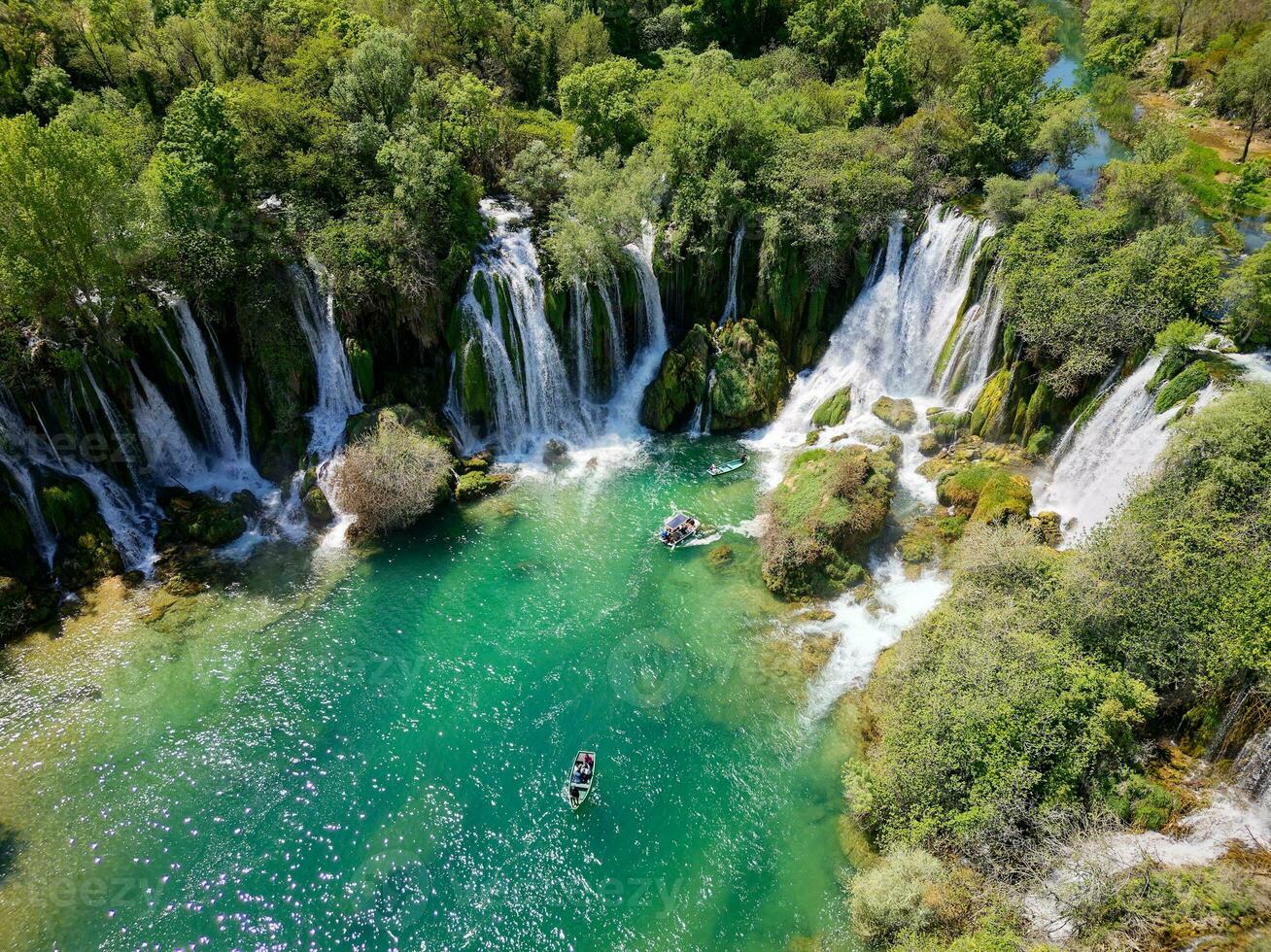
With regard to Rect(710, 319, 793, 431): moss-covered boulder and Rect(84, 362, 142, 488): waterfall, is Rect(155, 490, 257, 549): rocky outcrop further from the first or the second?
Rect(710, 319, 793, 431): moss-covered boulder

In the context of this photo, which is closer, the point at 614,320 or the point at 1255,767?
the point at 1255,767

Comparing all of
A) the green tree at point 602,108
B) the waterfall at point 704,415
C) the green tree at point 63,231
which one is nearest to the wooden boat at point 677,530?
the waterfall at point 704,415

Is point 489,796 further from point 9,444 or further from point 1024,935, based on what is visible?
point 9,444

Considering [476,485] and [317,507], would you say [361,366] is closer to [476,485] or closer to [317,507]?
[317,507]

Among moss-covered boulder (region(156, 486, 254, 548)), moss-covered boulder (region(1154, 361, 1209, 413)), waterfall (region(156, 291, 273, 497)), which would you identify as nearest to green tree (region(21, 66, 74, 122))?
waterfall (region(156, 291, 273, 497))

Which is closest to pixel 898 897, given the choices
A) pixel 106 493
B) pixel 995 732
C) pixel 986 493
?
pixel 995 732
